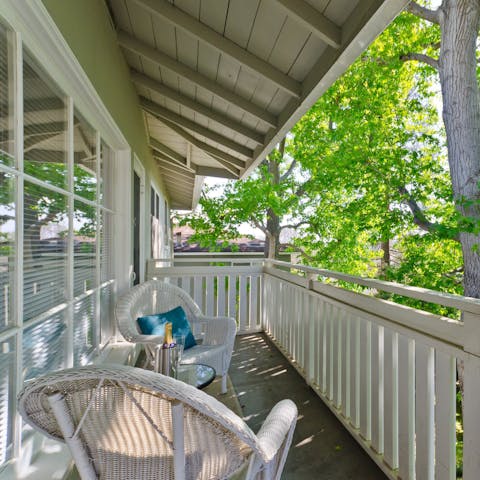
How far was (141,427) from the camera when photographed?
1.14 meters

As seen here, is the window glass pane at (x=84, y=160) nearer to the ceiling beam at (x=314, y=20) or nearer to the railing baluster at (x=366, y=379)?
the ceiling beam at (x=314, y=20)

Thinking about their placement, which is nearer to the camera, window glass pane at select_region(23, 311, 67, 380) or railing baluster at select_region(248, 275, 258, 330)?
window glass pane at select_region(23, 311, 67, 380)

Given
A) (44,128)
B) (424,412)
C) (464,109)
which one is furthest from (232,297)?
(464,109)

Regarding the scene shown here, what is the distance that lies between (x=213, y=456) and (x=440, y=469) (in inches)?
42.1

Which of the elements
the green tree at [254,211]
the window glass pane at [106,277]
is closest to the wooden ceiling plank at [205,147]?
the window glass pane at [106,277]

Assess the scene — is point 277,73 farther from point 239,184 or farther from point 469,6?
point 239,184

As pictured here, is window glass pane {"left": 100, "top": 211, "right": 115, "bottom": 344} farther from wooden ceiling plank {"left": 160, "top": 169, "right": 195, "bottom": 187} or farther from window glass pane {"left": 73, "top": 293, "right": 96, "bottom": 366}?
wooden ceiling plank {"left": 160, "top": 169, "right": 195, "bottom": 187}

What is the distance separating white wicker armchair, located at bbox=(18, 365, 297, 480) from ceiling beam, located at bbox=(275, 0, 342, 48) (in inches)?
72.0

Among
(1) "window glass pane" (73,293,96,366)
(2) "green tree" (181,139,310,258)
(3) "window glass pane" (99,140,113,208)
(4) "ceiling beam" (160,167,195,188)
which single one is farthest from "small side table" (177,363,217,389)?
(2) "green tree" (181,139,310,258)

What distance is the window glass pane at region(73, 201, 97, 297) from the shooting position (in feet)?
7.02

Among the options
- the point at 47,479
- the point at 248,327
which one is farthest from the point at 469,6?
the point at 47,479

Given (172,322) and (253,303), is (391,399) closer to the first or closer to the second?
(172,322)

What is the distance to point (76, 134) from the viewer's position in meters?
2.19

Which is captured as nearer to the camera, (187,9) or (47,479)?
(47,479)
